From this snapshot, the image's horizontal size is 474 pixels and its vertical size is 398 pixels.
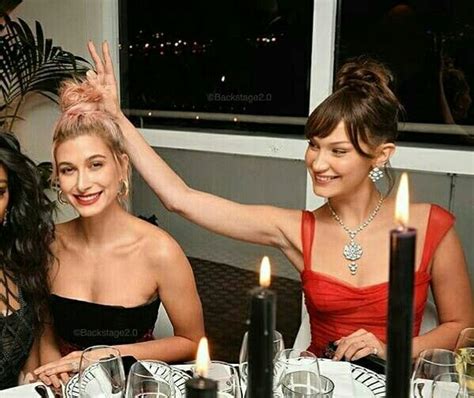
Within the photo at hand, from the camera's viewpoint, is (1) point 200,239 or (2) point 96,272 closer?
(2) point 96,272

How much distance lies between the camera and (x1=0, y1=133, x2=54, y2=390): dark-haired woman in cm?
174

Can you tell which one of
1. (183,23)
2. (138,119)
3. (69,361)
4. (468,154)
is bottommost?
(69,361)

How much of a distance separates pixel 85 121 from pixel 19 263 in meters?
0.45

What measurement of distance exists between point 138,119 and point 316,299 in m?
1.92

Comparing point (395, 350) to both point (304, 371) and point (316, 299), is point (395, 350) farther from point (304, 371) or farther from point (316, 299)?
point (316, 299)

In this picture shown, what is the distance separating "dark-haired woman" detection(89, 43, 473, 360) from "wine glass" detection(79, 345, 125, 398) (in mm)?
848

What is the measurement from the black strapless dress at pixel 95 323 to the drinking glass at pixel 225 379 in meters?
0.85

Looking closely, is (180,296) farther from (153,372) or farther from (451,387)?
(451,387)

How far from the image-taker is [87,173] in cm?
175

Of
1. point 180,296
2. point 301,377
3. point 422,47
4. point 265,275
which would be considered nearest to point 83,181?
point 180,296

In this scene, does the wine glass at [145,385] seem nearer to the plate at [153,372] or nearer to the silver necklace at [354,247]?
the plate at [153,372]

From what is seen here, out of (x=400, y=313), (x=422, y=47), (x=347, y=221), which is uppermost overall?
(x=422, y=47)

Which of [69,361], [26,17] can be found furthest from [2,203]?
[26,17]

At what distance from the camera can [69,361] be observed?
143 centimetres
